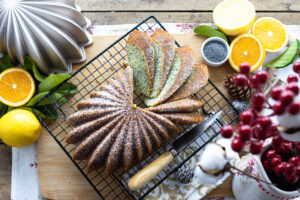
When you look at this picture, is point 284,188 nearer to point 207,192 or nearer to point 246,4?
point 207,192

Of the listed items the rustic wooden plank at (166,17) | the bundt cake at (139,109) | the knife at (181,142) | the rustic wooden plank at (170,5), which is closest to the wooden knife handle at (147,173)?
the knife at (181,142)

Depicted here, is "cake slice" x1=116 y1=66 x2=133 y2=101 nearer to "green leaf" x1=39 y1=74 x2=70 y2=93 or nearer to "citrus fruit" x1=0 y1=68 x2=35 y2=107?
"green leaf" x1=39 y1=74 x2=70 y2=93

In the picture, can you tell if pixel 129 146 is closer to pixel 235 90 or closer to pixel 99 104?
pixel 99 104

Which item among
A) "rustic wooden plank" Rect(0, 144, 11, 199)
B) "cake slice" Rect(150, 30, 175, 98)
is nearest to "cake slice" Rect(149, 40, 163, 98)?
"cake slice" Rect(150, 30, 175, 98)

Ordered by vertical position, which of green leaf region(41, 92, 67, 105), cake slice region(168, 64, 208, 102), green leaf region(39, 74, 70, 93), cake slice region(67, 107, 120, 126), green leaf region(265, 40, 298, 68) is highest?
green leaf region(39, 74, 70, 93)

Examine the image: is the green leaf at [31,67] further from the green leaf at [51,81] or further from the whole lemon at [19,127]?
the whole lemon at [19,127]
